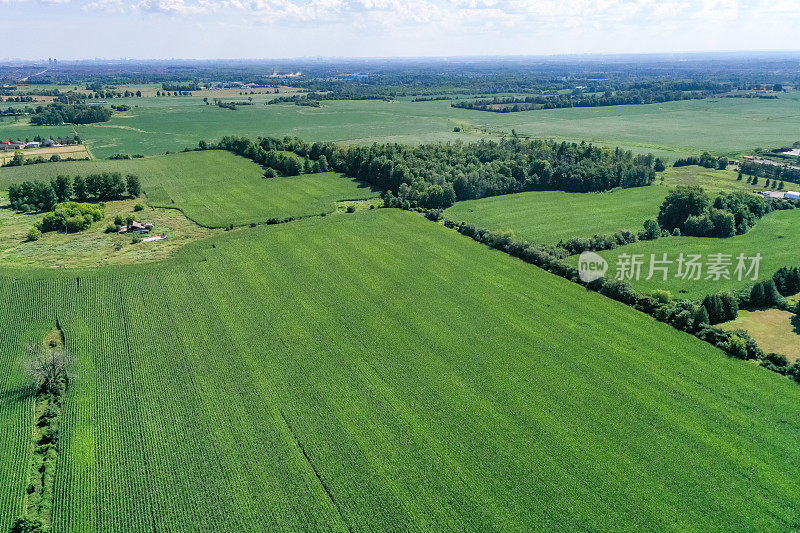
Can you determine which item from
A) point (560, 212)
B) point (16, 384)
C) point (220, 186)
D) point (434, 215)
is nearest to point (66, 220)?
point (220, 186)

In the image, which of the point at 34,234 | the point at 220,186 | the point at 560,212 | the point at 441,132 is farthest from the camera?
the point at 441,132

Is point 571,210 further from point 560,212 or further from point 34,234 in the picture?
point 34,234

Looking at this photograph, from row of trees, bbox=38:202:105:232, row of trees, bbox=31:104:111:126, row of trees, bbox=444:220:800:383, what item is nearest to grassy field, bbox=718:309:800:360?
row of trees, bbox=444:220:800:383

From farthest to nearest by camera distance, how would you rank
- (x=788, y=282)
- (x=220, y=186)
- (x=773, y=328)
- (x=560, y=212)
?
(x=220, y=186), (x=560, y=212), (x=788, y=282), (x=773, y=328)

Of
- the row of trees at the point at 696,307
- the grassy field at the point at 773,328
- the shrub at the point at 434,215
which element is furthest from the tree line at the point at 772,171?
the shrub at the point at 434,215

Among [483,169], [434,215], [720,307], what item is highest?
[483,169]

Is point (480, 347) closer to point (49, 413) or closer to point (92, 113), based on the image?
point (49, 413)

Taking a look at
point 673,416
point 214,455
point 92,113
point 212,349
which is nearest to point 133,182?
point 212,349
